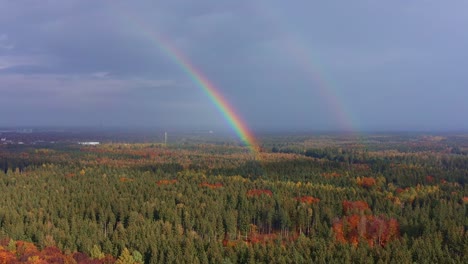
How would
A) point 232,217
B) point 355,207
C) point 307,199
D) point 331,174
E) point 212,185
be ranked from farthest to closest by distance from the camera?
point 331,174, point 212,185, point 307,199, point 355,207, point 232,217

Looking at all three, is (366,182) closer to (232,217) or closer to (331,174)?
(331,174)

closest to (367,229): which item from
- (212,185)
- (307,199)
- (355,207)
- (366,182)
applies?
(355,207)

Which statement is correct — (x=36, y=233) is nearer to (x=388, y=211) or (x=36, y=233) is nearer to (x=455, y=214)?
(x=388, y=211)

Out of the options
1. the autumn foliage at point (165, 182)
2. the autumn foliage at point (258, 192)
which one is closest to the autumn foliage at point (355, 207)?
the autumn foliage at point (258, 192)

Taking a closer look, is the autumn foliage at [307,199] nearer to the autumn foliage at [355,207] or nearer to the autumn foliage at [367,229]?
the autumn foliage at [355,207]

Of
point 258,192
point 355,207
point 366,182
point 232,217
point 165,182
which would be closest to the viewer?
point 232,217

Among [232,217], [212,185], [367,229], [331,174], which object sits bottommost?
[367,229]

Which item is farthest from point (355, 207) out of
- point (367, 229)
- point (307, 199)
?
point (367, 229)

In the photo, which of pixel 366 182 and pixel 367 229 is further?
pixel 366 182

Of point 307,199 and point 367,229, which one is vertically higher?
point 307,199
